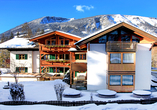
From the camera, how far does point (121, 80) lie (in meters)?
11.9

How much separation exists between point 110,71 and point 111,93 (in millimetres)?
2311

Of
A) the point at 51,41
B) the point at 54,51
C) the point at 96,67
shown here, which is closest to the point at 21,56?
the point at 51,41

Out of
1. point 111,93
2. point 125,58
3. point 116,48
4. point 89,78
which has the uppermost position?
point 116,48

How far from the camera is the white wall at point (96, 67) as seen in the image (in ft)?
40.3

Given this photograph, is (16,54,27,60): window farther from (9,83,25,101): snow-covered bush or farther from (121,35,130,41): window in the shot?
(121,35,130,41): window

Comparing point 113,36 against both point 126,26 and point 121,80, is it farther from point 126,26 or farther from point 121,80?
point 121,80

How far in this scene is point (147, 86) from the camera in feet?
40.2

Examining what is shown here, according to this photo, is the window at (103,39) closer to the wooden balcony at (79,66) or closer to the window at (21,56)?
the wooden balcony at (79,66)

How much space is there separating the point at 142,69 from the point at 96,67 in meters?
4.73

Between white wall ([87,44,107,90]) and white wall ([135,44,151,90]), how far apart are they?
329 cm

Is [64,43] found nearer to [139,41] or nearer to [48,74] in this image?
[48,74]

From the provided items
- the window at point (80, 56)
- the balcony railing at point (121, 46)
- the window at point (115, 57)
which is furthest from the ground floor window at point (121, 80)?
the window at point (80, 56)

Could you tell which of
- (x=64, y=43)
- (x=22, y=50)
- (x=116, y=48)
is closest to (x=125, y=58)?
(x=116, y=48)

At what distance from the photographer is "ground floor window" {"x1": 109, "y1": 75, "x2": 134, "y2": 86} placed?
468 inches
